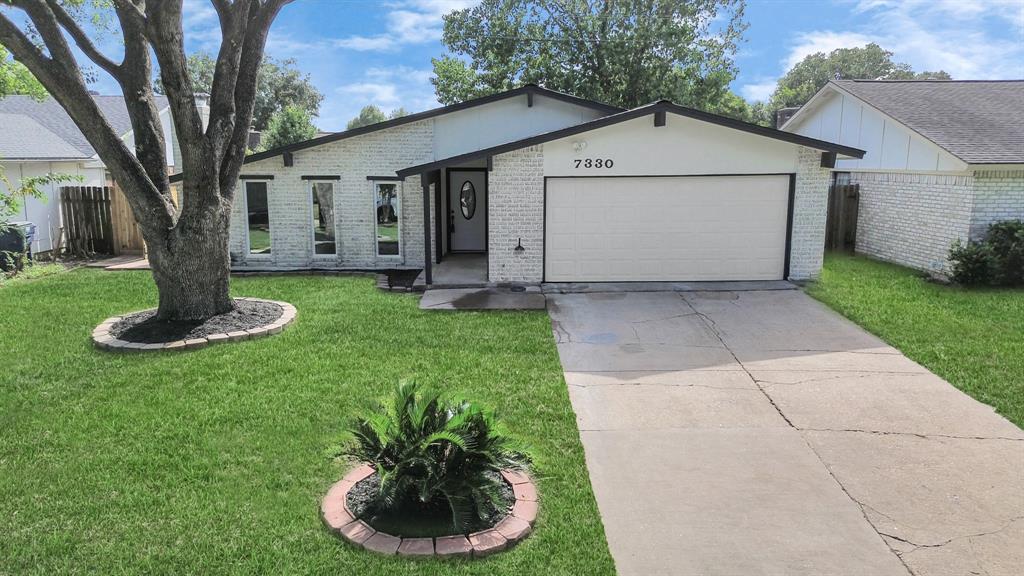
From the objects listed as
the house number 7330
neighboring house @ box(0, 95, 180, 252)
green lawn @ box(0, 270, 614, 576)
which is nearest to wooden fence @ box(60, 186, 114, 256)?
neighboring house @ box(0, 95, 180, 252)

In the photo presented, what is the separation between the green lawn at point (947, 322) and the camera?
24.7ft

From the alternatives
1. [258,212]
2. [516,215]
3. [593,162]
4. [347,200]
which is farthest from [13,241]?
[593,162]

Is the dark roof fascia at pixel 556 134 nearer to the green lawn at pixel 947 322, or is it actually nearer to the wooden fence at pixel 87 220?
the green lawn at pixel 947 322

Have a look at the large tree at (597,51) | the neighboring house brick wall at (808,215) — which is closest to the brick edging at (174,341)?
the neighboring house brick wall at (808,215)

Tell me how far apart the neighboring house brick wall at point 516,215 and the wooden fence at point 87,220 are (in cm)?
1057

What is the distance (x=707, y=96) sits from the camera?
30078 mm

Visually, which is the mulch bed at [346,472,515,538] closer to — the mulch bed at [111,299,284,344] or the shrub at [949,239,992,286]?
the mulch bed at [111,299,284,344]

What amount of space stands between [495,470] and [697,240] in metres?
9.29

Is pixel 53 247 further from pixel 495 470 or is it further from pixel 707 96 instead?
pixel 707 96

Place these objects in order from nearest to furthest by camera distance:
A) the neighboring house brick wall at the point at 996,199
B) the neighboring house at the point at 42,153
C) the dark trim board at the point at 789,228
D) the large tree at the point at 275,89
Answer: the dark trim board at the point at 789,228 < the neighboring house brick wall at the point at 996,199 < the neighboring house at the point at 42,153 < the large tree at the point at 275,89

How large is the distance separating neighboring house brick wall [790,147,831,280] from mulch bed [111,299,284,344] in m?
9.15

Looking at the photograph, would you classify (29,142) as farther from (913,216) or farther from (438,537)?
(913,216)

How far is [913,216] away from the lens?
49.0ft

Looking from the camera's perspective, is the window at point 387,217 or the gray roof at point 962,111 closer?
the gray roof at point 962,111
